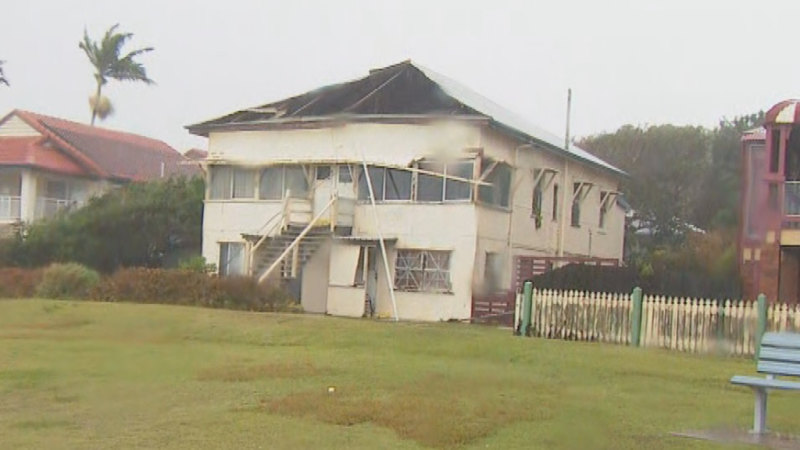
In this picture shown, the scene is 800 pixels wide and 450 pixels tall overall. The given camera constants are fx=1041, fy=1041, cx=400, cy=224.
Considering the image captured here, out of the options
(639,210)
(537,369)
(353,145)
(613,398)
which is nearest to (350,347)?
(537,369)

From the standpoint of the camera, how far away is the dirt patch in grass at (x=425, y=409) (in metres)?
9.10

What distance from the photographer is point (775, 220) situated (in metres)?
24.7

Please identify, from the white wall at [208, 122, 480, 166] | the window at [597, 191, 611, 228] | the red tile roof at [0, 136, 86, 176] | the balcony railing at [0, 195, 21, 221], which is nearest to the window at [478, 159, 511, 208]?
the white wall at [208, 122, 480, 166]

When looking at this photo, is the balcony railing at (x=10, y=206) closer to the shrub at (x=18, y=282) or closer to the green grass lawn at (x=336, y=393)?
the shrub at (x=18, y=282)

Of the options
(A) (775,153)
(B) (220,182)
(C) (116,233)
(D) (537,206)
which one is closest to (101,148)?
(C) (116,233)

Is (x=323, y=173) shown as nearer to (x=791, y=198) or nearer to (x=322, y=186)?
(x=322, y=186)

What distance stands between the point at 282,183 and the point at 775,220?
556 inches

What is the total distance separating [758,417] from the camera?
978cm

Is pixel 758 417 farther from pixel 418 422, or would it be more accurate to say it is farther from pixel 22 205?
pixel 22 205

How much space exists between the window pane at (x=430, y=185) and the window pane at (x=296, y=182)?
3667 mm

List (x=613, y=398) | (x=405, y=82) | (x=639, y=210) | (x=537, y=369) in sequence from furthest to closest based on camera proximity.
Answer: (x=639, y=210), (x=405, y=82), (x=537, y=369), (x=613, y=398)

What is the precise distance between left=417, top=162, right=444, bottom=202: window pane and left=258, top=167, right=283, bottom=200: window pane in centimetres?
465

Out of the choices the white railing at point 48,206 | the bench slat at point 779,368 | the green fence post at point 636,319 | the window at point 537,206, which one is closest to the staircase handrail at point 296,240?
the white railing at point 48,206

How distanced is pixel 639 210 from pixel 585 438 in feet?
129
